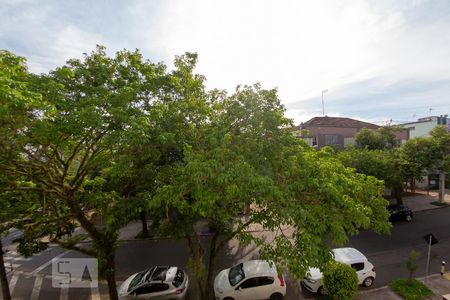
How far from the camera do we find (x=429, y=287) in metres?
10.2

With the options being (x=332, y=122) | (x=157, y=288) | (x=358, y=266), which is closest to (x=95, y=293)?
(x=157, y=288)

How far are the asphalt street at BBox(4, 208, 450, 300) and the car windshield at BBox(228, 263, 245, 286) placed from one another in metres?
1.95

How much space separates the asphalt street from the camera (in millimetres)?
11562

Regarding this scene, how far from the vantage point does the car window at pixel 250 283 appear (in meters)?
9.80

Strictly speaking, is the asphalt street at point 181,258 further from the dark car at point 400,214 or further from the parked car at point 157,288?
the parked car at point 157,288

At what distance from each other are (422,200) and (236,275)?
22301 millimetres

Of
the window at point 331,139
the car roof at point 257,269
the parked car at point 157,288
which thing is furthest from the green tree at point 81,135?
the window at point 331,139

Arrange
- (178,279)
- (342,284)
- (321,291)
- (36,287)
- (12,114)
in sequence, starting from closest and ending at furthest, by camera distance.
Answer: (12,114) → (342,284) → (321,291) → (178,279) → (36,287)

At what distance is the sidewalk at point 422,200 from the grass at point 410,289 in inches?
518

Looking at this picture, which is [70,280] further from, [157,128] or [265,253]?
[265,253]

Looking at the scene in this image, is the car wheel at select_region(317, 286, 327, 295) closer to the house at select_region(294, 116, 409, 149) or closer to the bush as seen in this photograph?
the bush

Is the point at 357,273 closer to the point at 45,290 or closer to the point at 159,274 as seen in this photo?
the point at 159,274

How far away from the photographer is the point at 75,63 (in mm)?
7973

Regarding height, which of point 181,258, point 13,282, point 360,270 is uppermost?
point 360,270
